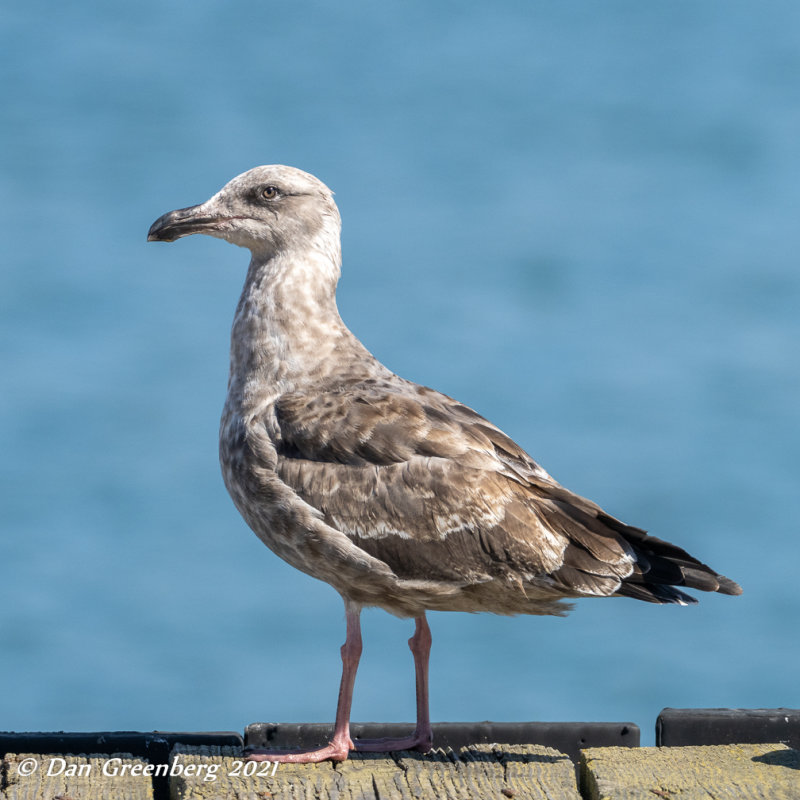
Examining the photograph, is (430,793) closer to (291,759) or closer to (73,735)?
(291,759)

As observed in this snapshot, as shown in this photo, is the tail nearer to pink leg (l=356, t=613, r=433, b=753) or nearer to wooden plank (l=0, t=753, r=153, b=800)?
pink leg (l=356, t=613, r=433, b=753)

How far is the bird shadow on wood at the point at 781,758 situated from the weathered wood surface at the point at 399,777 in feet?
1.80

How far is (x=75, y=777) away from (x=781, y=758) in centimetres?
200

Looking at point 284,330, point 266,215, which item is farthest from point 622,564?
point 266,215

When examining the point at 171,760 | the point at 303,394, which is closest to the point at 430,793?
the point at 171,760

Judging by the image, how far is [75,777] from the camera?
3.53 meters

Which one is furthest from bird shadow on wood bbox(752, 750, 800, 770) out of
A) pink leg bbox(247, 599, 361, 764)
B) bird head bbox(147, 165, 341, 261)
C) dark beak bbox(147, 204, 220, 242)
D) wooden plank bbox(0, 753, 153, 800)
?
dark beak bbox(147, 204, 220, 242)

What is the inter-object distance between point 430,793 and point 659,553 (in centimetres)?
127

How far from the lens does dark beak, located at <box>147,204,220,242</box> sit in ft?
15.4

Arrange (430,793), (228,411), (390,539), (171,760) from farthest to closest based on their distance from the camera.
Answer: (228,411) < (390,539) < (171,760) < (430,793)

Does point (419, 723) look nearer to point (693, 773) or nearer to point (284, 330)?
point (693, 773)

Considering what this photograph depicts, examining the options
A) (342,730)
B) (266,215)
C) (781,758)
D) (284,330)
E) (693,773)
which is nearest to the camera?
(693,773)

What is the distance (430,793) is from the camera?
135 inches

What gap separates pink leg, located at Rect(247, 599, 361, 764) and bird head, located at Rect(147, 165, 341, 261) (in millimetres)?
1373
